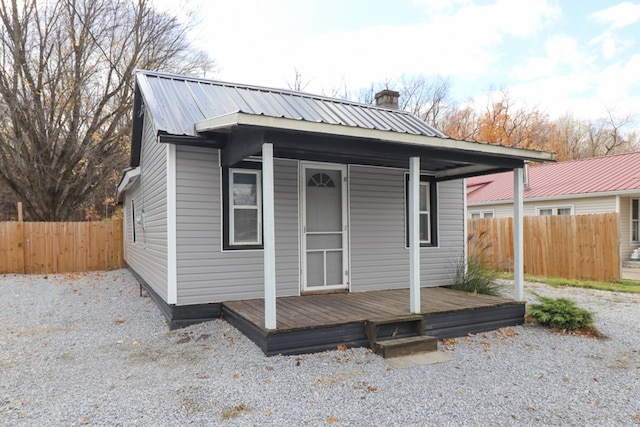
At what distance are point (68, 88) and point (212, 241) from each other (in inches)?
513

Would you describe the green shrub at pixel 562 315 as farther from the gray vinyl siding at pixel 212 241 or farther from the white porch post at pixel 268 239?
the white porch post at pixel 268 239

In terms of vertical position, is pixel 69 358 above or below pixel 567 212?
below

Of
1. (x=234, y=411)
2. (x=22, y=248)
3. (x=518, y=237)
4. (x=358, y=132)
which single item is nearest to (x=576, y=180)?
(x=518, y=237)

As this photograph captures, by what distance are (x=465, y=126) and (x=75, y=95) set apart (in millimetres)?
21581

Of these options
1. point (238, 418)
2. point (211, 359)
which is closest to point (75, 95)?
point (211, 359)

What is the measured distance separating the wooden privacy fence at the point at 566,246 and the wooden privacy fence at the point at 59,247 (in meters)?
10.8

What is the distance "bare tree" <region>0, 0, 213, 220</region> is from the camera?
14117 mm

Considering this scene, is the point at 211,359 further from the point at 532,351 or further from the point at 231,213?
the point at 532,351

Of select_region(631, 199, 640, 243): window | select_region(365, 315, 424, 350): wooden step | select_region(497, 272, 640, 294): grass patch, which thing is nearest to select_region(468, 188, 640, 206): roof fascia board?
select_region(631, 199, 640, 243): window

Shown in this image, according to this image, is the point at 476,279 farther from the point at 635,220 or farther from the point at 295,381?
the point at 635,220

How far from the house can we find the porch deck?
228 millimetres

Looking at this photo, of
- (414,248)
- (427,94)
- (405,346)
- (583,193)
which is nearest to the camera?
(405,346)

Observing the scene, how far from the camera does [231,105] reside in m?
6.11

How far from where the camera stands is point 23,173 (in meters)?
14.7
